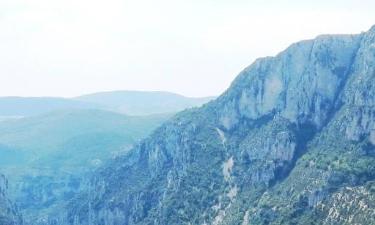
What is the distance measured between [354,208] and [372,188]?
10.8 m

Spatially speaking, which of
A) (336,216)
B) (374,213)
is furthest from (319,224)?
(374,213)

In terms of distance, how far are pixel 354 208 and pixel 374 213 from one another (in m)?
9.43

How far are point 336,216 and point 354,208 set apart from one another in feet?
19.2

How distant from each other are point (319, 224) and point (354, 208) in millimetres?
12724

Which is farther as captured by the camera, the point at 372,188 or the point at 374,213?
the point at 372,188

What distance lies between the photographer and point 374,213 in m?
183

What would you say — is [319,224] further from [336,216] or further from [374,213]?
[374,213]

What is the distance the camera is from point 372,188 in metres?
199

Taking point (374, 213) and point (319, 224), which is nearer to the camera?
point (374, 213)

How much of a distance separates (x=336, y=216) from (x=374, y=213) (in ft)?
46.4

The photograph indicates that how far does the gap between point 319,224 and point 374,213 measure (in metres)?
21.0

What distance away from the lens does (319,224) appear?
200 m

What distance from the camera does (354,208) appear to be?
192m
